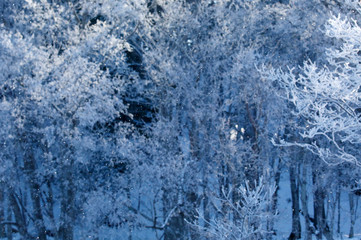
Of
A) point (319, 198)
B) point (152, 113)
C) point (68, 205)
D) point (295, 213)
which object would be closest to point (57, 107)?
point (68, 205)

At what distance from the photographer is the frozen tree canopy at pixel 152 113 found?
531 inches

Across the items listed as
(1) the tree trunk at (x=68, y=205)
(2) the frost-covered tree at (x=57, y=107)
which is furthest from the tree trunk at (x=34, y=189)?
(1) the tree trunk at (x=68, y=205)

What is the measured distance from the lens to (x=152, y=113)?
1834 cm

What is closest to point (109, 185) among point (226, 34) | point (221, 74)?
point (221, 74)

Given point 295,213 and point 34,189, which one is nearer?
point 34,189

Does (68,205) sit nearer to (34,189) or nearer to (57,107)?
(34,189)

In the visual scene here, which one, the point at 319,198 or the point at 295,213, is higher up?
the point at 319,198

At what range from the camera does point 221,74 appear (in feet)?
58.9

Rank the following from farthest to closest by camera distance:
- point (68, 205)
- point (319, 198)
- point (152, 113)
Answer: point (152, 113)
point (319, 198)
point (68, 205)

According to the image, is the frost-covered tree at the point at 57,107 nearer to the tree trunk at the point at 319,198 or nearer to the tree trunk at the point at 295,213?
the tree trunk at the point at 319,198

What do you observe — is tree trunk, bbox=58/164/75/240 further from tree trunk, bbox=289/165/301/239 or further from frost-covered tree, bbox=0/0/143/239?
tree trunk, bbox=289/165/301/239

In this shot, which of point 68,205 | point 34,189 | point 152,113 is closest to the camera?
point 68,205

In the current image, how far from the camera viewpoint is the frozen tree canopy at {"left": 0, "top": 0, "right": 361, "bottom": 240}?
44.3 feet

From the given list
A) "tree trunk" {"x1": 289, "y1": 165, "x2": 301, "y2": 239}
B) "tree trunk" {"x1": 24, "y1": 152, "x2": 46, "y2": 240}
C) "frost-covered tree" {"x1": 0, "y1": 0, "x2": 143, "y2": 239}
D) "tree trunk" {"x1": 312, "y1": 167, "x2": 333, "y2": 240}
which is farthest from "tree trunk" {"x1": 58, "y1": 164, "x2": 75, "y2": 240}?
"tree trunk" {"x1": 289, "y1": 165, "x2": 301, "y2": 239}
